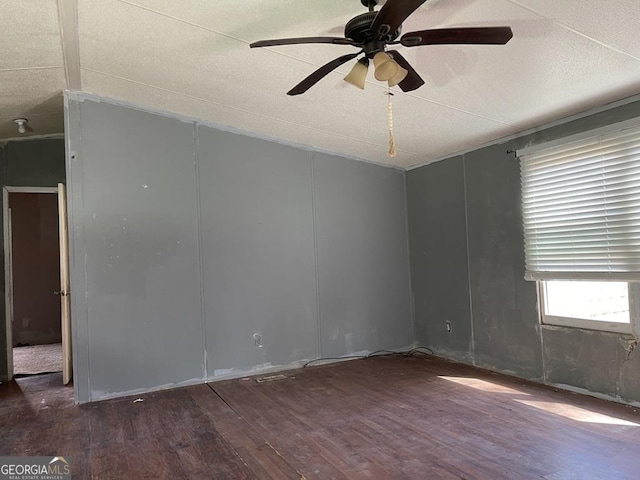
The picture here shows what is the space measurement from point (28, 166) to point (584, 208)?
5.89 metres

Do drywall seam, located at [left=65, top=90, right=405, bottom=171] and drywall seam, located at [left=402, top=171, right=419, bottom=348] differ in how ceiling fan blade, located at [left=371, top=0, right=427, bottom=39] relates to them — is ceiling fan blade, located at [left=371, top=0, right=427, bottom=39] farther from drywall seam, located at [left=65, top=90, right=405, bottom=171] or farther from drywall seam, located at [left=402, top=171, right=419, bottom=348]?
drywall seam, located at [left=402, top=171, right=419, bottom=348]

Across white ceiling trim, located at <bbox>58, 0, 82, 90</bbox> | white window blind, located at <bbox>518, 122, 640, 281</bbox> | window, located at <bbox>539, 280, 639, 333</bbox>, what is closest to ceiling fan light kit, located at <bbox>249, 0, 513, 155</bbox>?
white ceiling trim, located at <bbox>58, 0, 82, 90</bbox>

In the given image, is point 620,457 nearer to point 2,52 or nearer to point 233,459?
point 233,459

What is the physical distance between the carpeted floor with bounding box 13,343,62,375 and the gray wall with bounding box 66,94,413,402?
1963 millimetres

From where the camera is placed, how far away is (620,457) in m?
2.52

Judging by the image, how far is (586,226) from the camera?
3598 millimetres

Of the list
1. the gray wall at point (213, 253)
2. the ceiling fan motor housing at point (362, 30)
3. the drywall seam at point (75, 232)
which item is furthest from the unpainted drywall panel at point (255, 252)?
the ceiling fan motor housing at point (362, 30)

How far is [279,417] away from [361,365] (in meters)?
1.77

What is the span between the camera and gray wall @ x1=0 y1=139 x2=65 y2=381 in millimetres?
4820

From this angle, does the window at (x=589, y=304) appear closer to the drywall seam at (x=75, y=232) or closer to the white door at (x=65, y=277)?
the drywall seam at (x=75, y=232)

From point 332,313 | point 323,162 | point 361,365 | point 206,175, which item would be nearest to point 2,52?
point 206,175

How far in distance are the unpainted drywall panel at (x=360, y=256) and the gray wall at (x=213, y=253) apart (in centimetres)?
2

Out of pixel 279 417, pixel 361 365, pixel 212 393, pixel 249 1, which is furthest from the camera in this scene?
pixel 361 365

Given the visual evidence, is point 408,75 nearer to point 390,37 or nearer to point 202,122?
point 390,37
